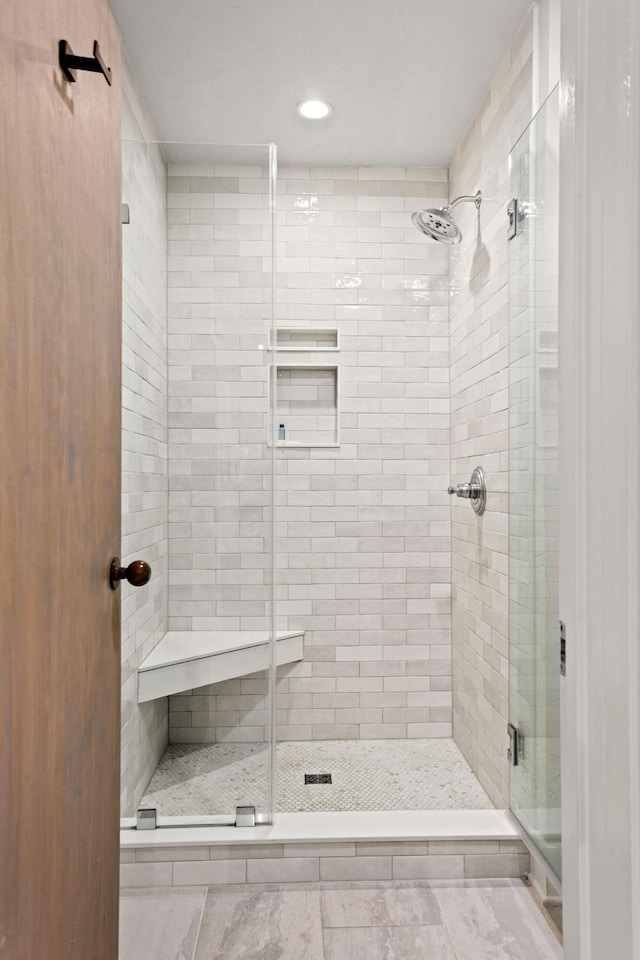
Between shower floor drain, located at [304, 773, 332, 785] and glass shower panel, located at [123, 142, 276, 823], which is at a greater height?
glass shower panel, located at [123, 142, 276, 823]

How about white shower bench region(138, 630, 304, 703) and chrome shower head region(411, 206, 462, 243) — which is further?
chrome shower head region(411, 206, 462, 243)

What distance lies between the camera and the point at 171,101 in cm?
250

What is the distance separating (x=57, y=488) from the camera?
33.8 inches

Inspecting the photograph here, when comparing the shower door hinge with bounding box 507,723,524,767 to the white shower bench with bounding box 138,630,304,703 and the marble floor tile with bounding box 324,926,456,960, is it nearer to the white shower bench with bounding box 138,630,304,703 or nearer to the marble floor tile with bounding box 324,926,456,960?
the marble floor tile with bounding box 324,926,456,960

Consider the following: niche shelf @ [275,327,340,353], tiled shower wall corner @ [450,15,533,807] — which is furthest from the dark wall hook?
niche shelf @ [275,327,340,353]

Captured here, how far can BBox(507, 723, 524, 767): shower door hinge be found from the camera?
1.94 meters

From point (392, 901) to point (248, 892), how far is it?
1.40ft

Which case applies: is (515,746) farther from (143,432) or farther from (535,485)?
(143,432)

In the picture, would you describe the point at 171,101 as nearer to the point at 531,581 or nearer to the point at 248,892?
the point at 531,581

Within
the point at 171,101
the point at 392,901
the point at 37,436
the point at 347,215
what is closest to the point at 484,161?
the point at 347,215

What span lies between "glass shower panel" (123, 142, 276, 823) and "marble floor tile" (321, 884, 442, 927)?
1.09ft

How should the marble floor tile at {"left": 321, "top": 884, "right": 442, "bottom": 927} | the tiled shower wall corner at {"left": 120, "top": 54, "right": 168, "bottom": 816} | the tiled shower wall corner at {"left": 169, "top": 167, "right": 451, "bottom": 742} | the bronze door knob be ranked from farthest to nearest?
the tiled shower wall corner at {"left": 169, "top": 167, "right": 451, "bottom": 742} < the tiled shower wall corner at {"left": 120, "top": 54, "right": 168, "bottom": 816} < the marble floor tile at {"left": 321, "top": 884, "right": 442, "bottom": 927} < the bronze door knob

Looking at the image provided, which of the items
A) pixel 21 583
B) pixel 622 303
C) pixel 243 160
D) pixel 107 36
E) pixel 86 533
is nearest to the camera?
pixel 622 303

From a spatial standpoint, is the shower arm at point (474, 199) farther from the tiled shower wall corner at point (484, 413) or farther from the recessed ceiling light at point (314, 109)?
the recessed ceiling light at point (314, 109)
